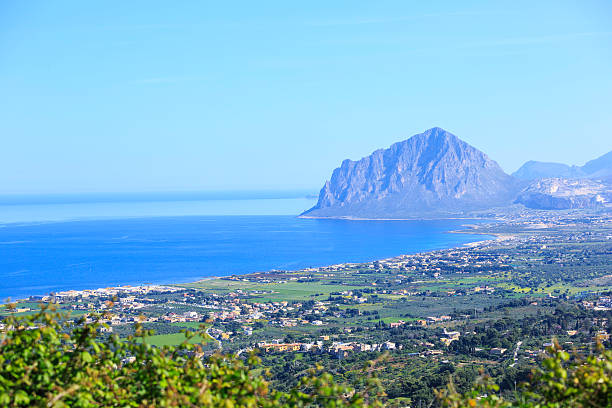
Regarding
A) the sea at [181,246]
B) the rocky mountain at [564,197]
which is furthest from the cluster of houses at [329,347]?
the rocky mountain at [564,197]

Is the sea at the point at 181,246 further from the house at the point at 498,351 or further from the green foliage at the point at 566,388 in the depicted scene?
the green foliage at the point at 566,388

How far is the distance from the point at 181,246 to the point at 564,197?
123354 millimetres

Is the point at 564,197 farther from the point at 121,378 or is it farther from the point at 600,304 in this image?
the point at 121,378

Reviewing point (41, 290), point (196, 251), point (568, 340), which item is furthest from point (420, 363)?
point (196, 251)

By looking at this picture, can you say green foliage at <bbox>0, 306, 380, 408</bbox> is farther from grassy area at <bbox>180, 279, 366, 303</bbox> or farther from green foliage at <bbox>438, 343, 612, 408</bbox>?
grassy area at <bbox>180, 279, 366, 303</bbox>

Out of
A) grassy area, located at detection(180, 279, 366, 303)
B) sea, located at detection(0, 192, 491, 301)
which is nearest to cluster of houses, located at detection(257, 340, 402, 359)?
grassy area, located at detection(180, 279, 366, 303)

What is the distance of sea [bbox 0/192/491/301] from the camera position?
3127 inches

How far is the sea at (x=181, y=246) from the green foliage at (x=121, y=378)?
62701mm

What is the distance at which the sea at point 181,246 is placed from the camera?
79.4 metres

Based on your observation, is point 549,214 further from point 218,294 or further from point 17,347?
point 17,347

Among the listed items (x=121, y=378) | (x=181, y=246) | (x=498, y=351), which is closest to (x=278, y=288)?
(x=498, y=351)

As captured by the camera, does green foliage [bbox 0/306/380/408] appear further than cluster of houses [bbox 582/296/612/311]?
No

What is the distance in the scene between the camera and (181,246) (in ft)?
376

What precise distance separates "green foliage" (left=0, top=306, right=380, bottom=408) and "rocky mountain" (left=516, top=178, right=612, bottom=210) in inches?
7488
